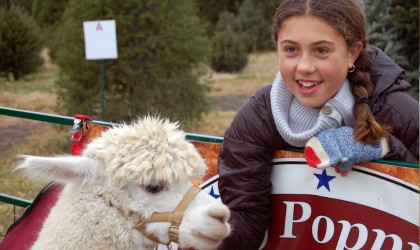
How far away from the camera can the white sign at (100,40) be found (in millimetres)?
7945

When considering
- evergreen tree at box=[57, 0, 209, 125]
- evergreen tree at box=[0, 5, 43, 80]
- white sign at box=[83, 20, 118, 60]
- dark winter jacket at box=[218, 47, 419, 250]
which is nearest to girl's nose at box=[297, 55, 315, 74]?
dark winter jacket at box=[218, 47, 419, 250]

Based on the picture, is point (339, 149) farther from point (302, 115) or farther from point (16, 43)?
point (16, 43)

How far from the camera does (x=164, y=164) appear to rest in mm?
2271

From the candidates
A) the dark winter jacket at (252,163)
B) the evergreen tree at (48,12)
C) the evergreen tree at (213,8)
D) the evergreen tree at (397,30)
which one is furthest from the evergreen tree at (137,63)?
the evergreen tree at (213,8)

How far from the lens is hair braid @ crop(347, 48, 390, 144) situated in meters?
2.13

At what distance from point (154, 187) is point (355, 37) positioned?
1.03 metres

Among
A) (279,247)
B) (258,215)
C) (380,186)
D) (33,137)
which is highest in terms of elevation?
(380,186)

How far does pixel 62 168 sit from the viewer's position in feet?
7.23

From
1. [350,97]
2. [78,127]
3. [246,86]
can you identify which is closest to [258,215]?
[350,97]

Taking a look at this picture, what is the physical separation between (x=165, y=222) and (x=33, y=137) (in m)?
8.40

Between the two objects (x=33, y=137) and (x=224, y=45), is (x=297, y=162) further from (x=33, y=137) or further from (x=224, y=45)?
(x=224, y=45)

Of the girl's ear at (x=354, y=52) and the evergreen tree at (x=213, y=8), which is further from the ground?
the evergreen tree at (x=213, y=8)

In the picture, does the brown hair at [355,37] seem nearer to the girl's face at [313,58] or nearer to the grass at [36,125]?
the girl's face at [313,58]

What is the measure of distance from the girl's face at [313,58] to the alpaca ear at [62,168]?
888 millimetres
